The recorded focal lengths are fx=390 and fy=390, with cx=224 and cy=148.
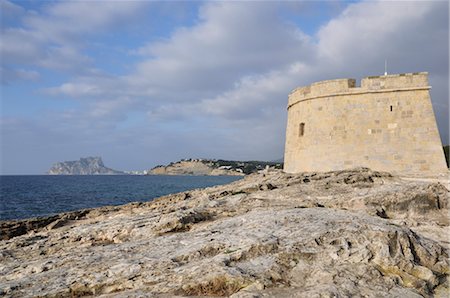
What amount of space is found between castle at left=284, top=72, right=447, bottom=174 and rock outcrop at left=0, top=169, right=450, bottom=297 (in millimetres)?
6662

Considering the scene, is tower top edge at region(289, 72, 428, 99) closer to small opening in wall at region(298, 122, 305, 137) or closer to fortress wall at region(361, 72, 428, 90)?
fortress wall at region(361, 72, 428, 90)

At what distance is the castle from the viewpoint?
17.3 meters

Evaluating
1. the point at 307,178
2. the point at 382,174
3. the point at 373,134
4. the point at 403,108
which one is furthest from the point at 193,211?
the point at 403,108

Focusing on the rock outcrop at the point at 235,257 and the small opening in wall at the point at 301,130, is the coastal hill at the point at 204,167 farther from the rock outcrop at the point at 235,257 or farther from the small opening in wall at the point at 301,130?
the rock outcrop at the point at 235,257

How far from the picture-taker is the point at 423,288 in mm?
6559

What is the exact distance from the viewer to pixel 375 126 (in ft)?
58.9

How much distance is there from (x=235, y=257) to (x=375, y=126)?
13117 millimetres

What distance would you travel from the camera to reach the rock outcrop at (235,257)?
20.7ft

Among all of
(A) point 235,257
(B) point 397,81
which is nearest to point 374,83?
(B) point 397,81

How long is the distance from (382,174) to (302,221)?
9.09m

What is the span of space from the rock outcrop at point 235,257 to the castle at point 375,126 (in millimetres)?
6662

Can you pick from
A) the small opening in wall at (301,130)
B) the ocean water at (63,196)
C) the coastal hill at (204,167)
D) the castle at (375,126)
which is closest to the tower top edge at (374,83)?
the castle at (375,126)

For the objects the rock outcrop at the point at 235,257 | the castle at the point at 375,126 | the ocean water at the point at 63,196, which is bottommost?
the ocean water at the point at 63,196

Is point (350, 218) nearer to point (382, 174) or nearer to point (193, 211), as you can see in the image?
point (193, 211)
